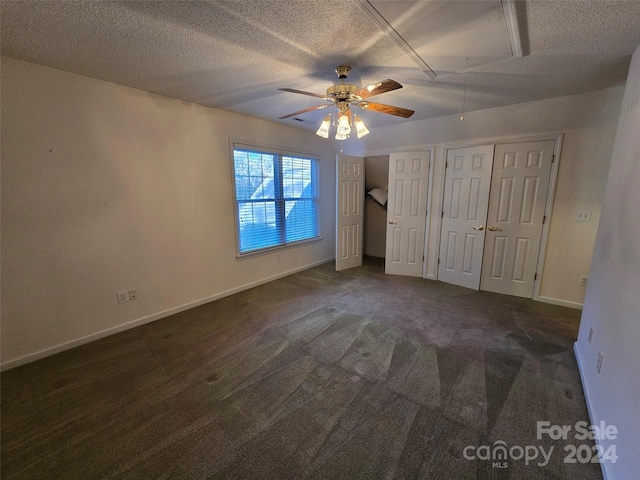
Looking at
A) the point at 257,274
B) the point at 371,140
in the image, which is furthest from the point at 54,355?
the point at 371,140

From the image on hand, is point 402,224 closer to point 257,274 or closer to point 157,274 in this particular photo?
point 257,274

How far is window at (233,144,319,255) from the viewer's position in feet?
12.1

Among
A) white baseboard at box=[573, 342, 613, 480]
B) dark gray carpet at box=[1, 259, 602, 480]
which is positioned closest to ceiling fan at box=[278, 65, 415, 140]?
dark gray carpet at box=[1, 259, 602, 480]

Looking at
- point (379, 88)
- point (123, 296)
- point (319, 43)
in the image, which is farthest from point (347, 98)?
point (123, 296)

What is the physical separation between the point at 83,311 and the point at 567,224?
536 centimetres

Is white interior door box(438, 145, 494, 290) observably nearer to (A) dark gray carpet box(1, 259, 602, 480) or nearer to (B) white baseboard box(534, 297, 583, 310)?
(B) white baseboard box(534, 297, 583, 310)

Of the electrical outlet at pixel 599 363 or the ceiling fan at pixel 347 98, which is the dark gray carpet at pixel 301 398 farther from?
the ceiling fan at pixel 347 98

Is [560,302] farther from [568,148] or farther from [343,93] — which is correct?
[343,93]

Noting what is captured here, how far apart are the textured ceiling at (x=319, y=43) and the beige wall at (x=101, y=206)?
1.02ft

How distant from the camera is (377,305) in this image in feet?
10.7

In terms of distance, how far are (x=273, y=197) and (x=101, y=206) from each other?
2111 mm

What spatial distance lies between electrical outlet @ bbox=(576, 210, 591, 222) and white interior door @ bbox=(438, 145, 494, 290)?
36.4 inches

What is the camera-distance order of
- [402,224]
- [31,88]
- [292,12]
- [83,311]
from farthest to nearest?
[402,224] → [83,311] → [31,88] → [292,12]

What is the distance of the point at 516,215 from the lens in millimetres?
3408
